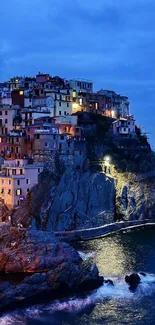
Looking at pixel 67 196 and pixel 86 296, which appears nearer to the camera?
pixel 86 296

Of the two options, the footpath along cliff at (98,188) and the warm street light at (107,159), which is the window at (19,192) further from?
the warm street light at (107,159)

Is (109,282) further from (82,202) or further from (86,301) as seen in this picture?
(82,202)

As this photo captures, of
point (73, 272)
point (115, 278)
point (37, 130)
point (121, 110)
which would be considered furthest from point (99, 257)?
point (121, 110)

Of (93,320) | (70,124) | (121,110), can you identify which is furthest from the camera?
(121,110)

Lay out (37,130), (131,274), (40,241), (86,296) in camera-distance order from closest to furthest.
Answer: (86,296)
(131,274)
(40,241)
(37,130)

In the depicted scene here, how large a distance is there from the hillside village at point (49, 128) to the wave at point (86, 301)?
21.3m

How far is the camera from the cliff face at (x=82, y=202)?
67.9m

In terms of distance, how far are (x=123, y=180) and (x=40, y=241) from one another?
27892 millimetres

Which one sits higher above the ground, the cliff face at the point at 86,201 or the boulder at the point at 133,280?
the cliff face at the point at 86,201

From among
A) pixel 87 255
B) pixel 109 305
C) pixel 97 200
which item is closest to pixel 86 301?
pixel 109 305

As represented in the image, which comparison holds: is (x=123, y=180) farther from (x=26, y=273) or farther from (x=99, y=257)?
(x=26, y=273)

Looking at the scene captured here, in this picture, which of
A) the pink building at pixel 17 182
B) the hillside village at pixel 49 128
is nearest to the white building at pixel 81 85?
the hillside village at pixel 49 128

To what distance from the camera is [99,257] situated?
2281 inches

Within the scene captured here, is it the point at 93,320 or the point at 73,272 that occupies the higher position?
the point at 73,272
